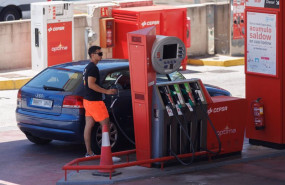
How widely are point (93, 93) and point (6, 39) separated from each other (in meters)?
8.66

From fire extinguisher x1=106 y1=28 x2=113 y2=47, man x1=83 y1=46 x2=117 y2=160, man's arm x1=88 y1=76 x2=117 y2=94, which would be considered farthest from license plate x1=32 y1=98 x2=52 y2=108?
fire extinguisher x1=106 y1=28 x2=113 y2=47

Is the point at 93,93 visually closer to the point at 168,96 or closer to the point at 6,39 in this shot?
the point at 168,96

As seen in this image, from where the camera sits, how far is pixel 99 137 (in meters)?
11.5

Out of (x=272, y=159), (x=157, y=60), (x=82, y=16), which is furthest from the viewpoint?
(x=82, y=16)

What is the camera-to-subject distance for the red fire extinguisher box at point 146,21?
19.7 m

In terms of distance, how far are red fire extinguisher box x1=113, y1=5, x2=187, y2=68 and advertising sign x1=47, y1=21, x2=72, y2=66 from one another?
4.78ft

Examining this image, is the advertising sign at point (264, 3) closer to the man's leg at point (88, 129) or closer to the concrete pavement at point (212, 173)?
the concrete pavement at point (212, 173)

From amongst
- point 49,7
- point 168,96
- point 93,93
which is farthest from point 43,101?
point 49,7

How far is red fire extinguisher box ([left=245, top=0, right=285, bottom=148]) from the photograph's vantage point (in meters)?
11.3

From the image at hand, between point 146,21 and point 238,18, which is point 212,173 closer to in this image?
point 146,21

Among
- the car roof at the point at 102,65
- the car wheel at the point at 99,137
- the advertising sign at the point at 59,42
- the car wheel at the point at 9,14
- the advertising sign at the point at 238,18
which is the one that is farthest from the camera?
the car wheel at the point at 9,14

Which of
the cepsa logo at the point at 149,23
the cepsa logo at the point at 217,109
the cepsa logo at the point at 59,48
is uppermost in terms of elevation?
the cepsa logo at the point at 149,23

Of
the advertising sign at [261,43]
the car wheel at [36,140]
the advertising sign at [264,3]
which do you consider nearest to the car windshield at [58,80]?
the car wheel at [36,140]

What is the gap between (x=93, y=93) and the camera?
35.5ft
